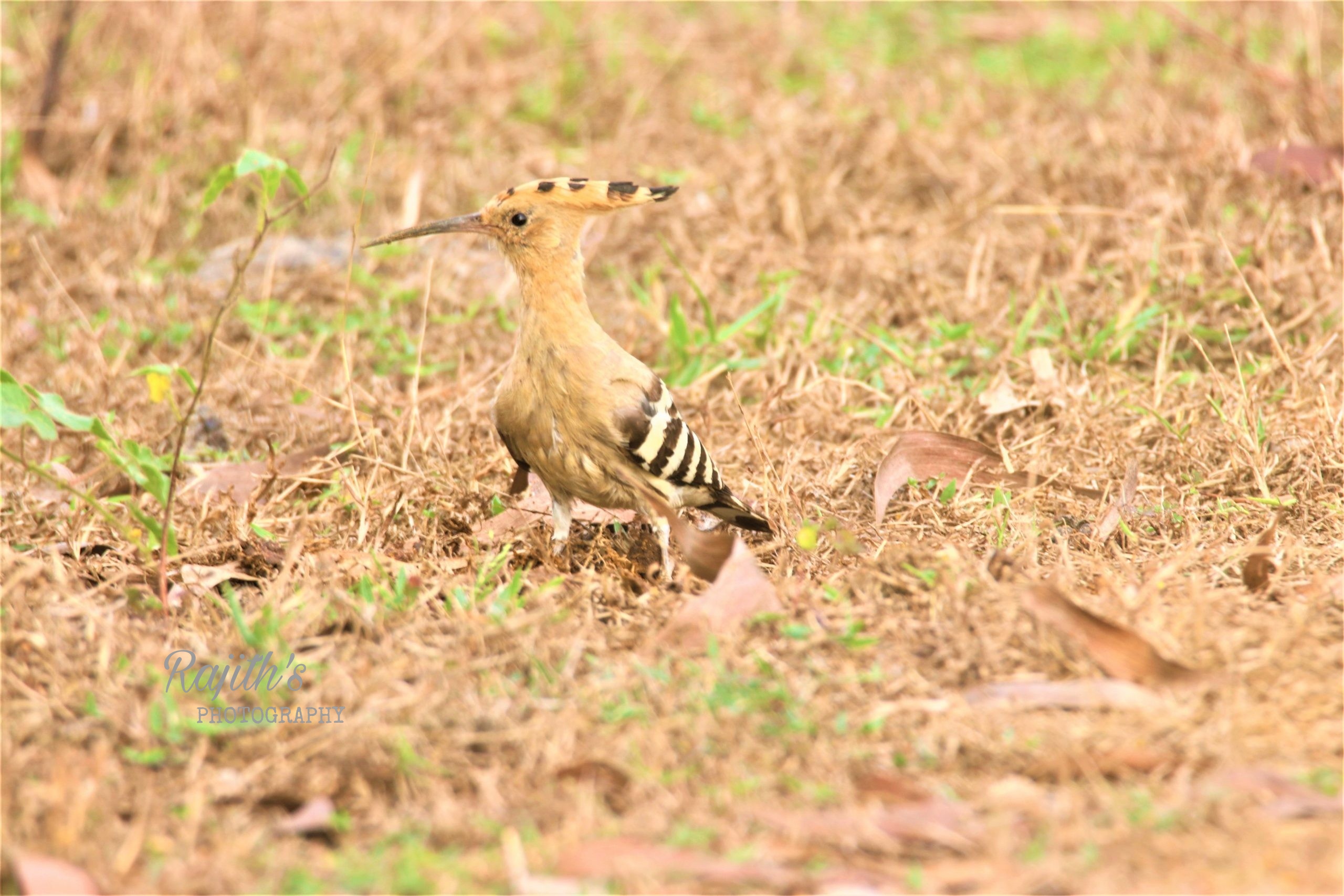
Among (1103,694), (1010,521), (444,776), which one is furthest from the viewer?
(1010,521)

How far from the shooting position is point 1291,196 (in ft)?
18.0

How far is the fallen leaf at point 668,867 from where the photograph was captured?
222 centimetres

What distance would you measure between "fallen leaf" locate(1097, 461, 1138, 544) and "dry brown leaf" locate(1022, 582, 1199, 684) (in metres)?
0.80

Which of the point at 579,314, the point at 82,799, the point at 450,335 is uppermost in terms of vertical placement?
the point at 579,314

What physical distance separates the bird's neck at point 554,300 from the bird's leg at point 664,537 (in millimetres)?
501

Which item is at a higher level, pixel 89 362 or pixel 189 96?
pixel 189 96

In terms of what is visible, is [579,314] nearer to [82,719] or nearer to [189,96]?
[82,719]

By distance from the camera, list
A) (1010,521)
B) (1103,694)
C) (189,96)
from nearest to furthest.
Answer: (1103,694) → (1010,521) → (189,96)

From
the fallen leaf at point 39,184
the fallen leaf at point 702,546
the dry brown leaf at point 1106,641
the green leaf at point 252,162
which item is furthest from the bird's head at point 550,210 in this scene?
the fallen leaf at point 39,184

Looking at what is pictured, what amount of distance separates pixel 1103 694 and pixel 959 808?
484 mm

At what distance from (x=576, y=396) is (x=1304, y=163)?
3507 millimetres

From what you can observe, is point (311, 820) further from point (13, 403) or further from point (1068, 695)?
point (1068, 695)

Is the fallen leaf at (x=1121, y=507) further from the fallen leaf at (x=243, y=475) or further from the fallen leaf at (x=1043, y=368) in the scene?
the fallen leaf at (x=243, y=475)

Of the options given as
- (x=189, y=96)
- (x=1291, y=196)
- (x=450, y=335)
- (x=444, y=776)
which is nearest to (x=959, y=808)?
(x=444, y=776)
